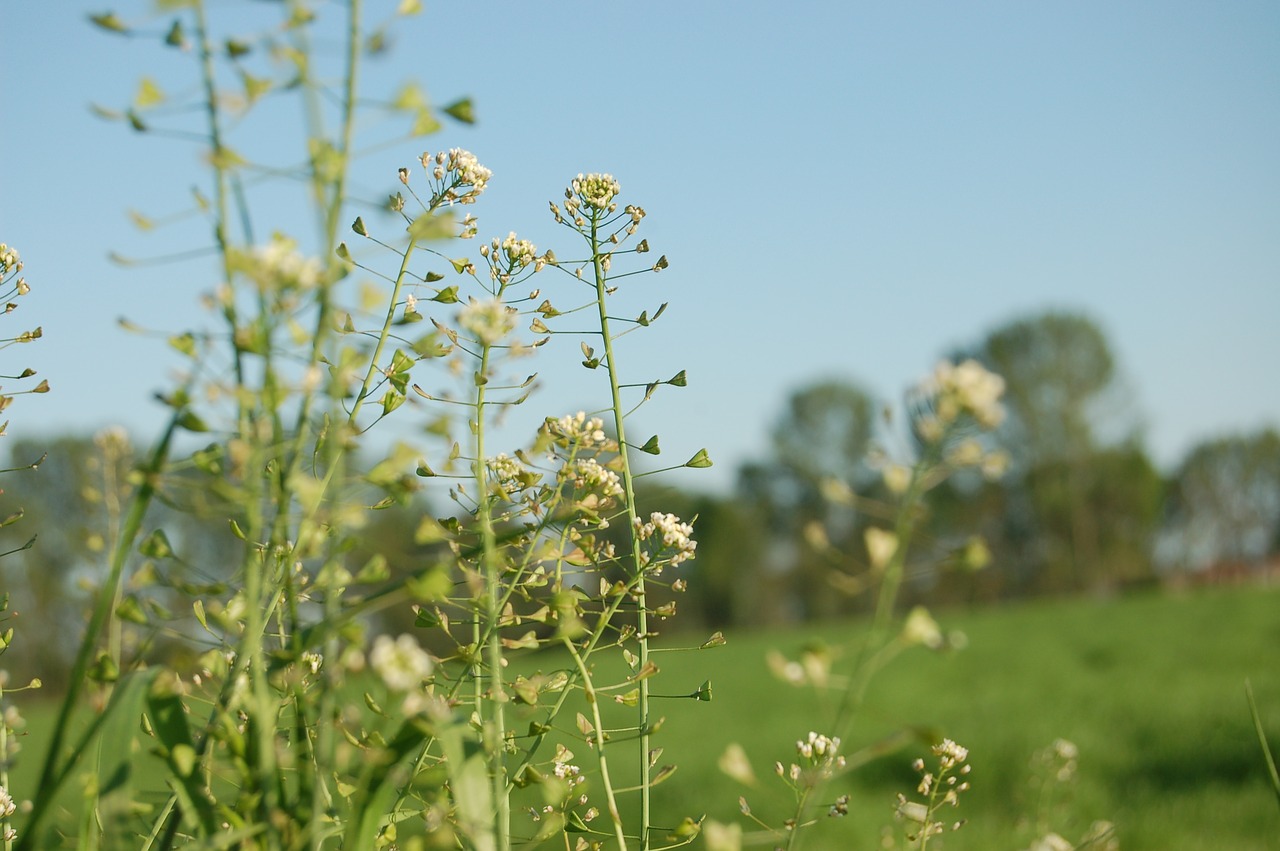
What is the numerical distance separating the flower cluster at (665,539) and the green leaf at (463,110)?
1.88 feet

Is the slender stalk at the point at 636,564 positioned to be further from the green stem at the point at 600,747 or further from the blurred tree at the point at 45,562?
the blurred tree at the point at 45,562

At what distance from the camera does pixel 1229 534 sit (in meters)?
35.2

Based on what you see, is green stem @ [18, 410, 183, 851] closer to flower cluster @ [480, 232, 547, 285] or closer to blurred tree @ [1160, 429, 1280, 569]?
flower cluster @ [480, 232, 547, 285]

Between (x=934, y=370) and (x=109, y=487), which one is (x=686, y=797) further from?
(x=934, y=370)

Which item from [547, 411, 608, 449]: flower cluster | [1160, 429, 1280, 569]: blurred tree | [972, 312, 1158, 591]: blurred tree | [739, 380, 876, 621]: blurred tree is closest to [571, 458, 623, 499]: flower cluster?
[547, 411, 608, 449]: flower cluster

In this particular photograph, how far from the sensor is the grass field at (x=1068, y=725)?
6195mm

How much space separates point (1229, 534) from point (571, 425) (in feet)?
132

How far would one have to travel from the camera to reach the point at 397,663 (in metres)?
0.66

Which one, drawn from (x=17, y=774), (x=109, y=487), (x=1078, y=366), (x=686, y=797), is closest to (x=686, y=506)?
(x=1078, y=366)

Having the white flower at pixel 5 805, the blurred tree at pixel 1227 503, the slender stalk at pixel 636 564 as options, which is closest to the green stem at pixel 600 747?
the slender stalk at pixel 636 564

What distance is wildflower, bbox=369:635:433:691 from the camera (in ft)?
2.09

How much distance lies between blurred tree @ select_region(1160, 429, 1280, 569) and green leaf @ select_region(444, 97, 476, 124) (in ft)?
131

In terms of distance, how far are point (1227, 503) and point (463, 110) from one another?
40.7m

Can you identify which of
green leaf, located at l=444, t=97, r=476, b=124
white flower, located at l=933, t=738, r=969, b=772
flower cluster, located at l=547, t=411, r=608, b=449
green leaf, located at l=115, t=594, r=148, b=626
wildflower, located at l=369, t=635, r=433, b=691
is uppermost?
green leaf, located at l=444, t=97, r=476, b=124
